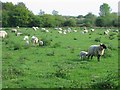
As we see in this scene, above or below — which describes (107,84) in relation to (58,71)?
below

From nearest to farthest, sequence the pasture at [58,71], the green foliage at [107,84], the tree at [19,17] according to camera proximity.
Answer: the green foliage at [107,84] < the pasture at [58,71] < the tree at [19,17]

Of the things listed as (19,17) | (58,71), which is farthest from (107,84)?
(19,17)

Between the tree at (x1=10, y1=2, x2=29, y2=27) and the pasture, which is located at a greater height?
the tree at (x1=10, y1=2, x2=29, y2=27)

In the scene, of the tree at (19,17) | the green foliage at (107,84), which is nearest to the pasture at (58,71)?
the green foliage at (107,84)

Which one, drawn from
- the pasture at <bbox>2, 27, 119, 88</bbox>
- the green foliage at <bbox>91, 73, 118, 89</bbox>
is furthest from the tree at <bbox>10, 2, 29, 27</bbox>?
the green foliage at <bbox>91, 73, 118, 89</bbox>

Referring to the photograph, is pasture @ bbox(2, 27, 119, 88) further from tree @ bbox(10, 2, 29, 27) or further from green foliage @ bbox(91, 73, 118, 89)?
tree @ bbox(10, 2, 29, 27)

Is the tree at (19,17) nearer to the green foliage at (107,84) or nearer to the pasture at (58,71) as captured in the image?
the pasture at (58,71)

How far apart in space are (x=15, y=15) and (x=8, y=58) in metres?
61.3

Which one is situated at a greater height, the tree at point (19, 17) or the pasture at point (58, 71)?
the tree at point (19, 17)

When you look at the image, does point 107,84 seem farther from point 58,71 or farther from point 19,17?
point 19,17

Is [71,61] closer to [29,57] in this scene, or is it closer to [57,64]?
[57,64]

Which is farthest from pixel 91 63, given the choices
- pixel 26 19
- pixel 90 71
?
pixel 26 19

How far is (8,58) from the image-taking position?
20156 millimetres

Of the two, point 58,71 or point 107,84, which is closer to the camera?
point 107,84
